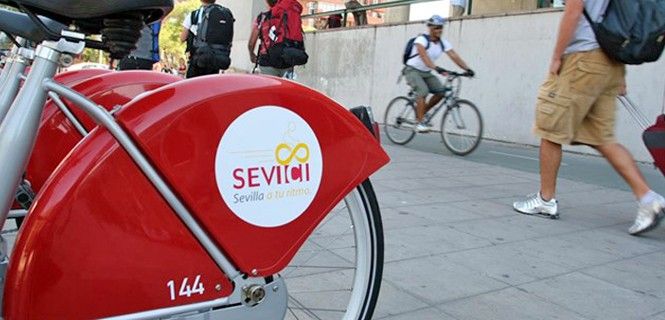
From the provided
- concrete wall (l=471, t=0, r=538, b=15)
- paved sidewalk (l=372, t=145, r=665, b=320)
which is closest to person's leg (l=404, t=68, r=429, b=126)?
concrete wall (l=471, t=0, r=538, b=15)

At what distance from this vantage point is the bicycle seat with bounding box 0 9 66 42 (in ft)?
5.28

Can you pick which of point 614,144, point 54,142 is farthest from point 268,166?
point 614,144

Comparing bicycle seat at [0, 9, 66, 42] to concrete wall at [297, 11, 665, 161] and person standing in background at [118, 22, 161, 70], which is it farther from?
concrete wall at [297, 11, 665, 161]

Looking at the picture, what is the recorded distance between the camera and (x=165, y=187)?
152 centimetres

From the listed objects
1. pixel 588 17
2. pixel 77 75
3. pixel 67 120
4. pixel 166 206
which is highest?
pixel 588 17

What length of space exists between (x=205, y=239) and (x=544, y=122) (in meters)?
3.28

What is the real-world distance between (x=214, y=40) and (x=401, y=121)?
350 centimetres

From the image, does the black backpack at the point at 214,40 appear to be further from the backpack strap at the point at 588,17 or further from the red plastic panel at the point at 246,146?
the red plastic panel at the point at 246,146

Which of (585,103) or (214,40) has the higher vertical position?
(214,40)

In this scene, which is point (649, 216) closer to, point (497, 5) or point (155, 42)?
point (155, 42)

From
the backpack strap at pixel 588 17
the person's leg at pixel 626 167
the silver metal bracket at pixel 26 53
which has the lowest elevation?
the person's leg at pixel 626 167

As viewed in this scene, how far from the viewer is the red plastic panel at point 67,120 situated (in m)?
2.11

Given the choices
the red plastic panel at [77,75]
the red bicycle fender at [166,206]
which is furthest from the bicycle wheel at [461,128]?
the red bicycle fender at [166,206]

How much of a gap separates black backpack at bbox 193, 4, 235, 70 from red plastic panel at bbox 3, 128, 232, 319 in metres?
4.58
